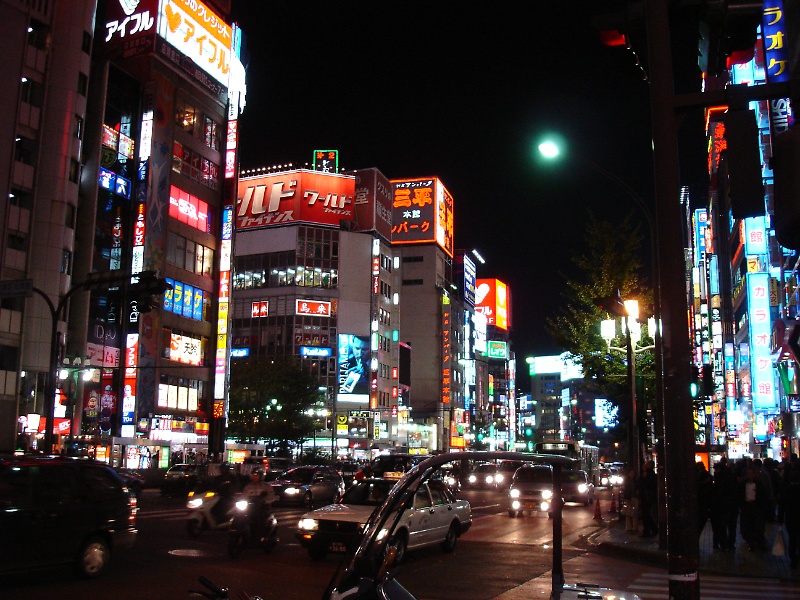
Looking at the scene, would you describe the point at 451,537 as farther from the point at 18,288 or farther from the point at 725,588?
the point at 18,288

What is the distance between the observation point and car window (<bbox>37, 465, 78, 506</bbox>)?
11.8m

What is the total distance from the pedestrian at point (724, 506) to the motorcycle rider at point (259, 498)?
974 cm

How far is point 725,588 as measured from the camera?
42.2ft

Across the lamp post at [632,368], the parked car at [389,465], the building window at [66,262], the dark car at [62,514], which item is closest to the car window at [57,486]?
the dark car at [62,514]

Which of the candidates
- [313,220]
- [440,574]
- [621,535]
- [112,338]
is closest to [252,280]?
[313,220]

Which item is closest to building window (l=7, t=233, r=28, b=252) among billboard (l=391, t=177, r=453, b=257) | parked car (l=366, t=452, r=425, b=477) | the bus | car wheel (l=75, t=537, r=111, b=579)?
parked car (l=366, t=452, r=425, b=477)

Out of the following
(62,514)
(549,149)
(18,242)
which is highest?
(18,242)

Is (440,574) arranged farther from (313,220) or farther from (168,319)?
(313,220)

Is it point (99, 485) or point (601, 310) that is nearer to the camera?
point (99, 485)

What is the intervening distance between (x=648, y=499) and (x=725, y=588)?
7.73 metres

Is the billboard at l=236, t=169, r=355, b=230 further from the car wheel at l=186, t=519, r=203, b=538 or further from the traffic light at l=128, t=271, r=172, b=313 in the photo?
the car wheel at l=186, t=519, r=203, b=538

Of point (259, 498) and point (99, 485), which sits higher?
point (99, 485)

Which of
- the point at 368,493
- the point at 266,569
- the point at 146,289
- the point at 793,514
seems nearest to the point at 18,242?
the point at 146,289

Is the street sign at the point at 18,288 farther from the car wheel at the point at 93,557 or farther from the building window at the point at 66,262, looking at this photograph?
the building window at the point at 66,262
